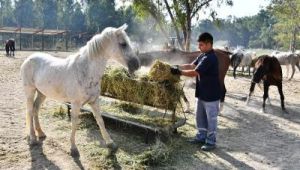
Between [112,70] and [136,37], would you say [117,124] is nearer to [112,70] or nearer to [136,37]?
[112,70]

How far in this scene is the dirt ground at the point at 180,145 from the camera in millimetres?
5352

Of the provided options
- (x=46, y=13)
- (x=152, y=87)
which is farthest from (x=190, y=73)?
(x=46, y=13)

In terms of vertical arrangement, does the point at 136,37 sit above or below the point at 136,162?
above

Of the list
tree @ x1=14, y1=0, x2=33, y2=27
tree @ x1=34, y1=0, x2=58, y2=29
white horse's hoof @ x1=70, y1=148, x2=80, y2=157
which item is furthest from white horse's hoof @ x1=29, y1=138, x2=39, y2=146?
tree @ x1=14, y1=0, x2=33, y2=27

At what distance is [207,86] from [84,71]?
6.95 ft

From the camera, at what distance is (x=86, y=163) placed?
17.2ft

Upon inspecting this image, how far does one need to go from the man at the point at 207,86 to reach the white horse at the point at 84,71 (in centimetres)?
110

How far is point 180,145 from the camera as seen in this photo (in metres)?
6.22

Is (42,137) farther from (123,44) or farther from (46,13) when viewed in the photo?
(46,13)

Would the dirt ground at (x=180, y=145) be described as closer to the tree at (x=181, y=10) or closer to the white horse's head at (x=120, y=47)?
the white horse's head at (x=120, y=47)

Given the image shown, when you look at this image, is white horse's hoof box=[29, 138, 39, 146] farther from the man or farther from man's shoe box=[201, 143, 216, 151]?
man's shoe box=[201, 143, 216, 151]

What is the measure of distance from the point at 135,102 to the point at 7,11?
79.5 metres

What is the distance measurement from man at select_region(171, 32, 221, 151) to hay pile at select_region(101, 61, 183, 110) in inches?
13.6

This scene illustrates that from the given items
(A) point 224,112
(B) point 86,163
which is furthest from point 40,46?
(B) point 86,163
